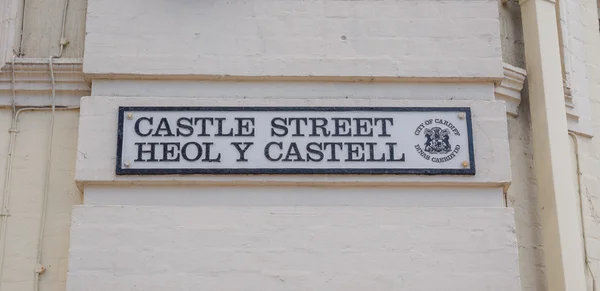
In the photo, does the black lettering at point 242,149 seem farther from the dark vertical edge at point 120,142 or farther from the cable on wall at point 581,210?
the cable on wall at point 581,210

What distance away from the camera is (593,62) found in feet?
23.5

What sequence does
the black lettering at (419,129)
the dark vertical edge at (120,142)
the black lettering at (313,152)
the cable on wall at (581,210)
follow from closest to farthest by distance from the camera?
the dark vertical edge at (120,142)
the black lettering at (313,152)
the black lettering at (419,129)
the cable on wall at (581,210)

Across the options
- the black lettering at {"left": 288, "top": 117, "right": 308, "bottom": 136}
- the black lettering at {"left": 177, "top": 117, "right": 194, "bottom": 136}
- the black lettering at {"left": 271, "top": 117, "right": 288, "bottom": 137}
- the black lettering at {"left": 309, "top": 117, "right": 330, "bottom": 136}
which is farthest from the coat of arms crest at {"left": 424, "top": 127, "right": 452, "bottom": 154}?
the black lettering at {"left": 177, "top": 117, "right": 194, "bottom": 136}

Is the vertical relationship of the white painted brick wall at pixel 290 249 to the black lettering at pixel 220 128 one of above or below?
below

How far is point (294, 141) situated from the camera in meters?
6.04

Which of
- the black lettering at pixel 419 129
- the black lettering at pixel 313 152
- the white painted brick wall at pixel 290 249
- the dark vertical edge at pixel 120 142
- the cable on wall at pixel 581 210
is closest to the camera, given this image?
the white painted brick wall at pixel 290 249

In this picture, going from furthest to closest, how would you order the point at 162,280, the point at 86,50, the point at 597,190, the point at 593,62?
the point at 593,62 → the point at 597,190 → the point at 86,50 → the point at 162,280

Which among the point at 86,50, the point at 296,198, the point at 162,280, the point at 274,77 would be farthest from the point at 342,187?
the point at 86,50

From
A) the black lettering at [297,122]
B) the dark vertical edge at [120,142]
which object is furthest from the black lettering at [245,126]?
the dark vertical edge at [120,142]

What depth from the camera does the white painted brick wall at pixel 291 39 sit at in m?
6.21

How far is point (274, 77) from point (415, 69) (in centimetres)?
93

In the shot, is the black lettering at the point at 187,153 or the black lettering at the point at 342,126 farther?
the black lettering at the point at 342,126

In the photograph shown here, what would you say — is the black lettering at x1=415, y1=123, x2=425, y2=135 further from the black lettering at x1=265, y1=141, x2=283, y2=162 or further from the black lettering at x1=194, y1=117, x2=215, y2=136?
the black lettering at x1=194, y1=117, x2=215, y2=136

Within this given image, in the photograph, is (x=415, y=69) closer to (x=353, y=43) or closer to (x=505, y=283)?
(x=353, y=43)
